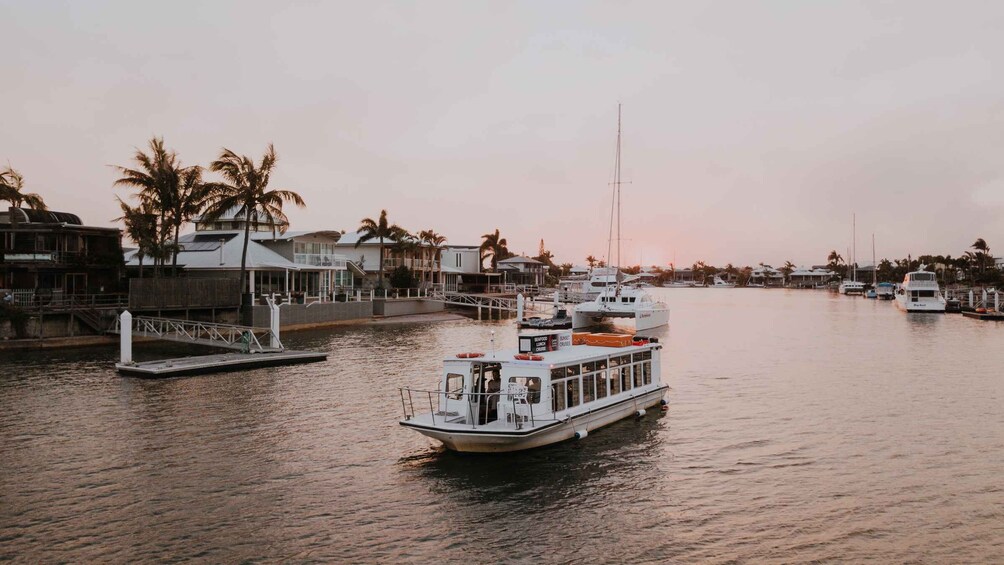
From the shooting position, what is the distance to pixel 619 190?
7700 cm

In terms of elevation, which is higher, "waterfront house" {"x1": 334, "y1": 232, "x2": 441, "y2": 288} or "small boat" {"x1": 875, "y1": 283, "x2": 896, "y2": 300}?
"waterfront house" {"x1": 334, "y1": 232, "x2": 441, "y2": 288}

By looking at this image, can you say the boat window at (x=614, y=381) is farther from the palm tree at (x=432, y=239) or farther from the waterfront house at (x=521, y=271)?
the waterfront house at (x=521, y=271)

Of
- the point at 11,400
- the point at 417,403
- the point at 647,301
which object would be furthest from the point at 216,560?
the point at 647,301

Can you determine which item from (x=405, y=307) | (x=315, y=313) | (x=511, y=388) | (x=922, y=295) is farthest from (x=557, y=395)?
(x=922, y=295)

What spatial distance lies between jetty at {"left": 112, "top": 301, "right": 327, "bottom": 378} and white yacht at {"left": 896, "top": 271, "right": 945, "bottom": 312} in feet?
299

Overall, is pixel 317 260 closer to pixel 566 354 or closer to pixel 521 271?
pixel 566 354

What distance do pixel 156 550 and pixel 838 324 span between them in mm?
81329

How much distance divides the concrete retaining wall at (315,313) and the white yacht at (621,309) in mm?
22302

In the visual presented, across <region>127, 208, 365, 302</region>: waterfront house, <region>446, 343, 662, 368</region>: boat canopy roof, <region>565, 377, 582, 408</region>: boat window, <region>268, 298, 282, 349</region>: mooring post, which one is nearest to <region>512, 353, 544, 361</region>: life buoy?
<region>446, 343, 662, 368</region>: boat canopy roof

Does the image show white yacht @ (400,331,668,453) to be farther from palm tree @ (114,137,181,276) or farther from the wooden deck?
palm tree @ (114,137,181,276)

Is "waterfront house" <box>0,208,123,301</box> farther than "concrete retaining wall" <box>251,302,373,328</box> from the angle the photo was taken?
No

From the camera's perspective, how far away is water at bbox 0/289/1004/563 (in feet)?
53.6

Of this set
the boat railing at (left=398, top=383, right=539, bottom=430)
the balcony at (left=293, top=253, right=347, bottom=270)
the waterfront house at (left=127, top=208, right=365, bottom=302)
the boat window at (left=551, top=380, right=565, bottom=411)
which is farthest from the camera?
the balcony at (left=293, top=253, right=347, bottom=270)

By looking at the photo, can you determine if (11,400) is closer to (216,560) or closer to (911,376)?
(216,560)
